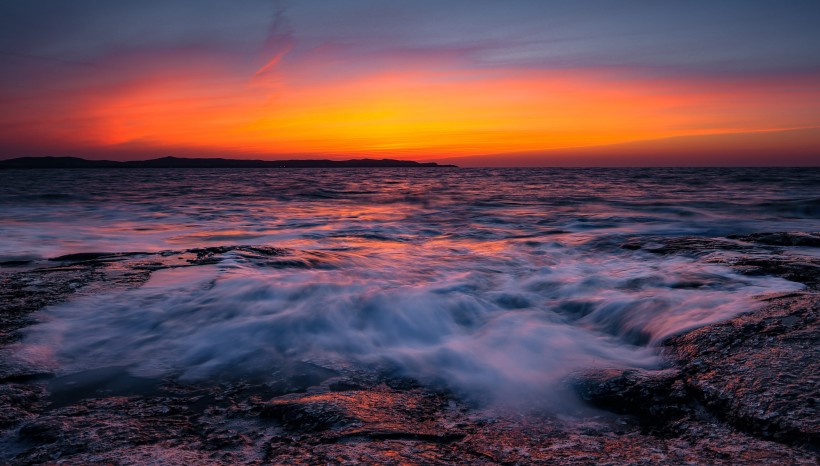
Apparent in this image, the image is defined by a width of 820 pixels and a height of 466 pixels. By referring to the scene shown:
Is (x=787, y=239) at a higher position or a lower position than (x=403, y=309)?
higher

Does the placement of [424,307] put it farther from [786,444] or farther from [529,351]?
[786,444]

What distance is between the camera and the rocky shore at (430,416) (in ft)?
5.90

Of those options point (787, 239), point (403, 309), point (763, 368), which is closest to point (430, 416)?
point (763, 368)

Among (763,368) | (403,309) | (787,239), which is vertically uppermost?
(787,239)

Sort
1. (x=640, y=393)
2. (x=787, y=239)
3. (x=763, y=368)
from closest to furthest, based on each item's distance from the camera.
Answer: (x=763, y=368)
(x=640, y=393)
(x=787, y=239)

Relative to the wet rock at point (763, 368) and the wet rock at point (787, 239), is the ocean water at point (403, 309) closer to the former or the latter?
the wet rock at point (763, 368)

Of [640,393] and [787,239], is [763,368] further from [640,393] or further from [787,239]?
[787,239]

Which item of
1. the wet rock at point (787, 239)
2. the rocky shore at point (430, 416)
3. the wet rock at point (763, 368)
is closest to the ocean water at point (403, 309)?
the rocky shore at point (430, 416)

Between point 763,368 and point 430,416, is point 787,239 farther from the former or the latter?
point 430,416

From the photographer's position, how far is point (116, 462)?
1.74 m

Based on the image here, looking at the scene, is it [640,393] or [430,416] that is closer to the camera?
[430,416]

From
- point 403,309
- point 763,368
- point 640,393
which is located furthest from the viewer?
point 403,309

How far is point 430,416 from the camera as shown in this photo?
2244mm

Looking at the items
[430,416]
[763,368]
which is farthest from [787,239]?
[430,416]
